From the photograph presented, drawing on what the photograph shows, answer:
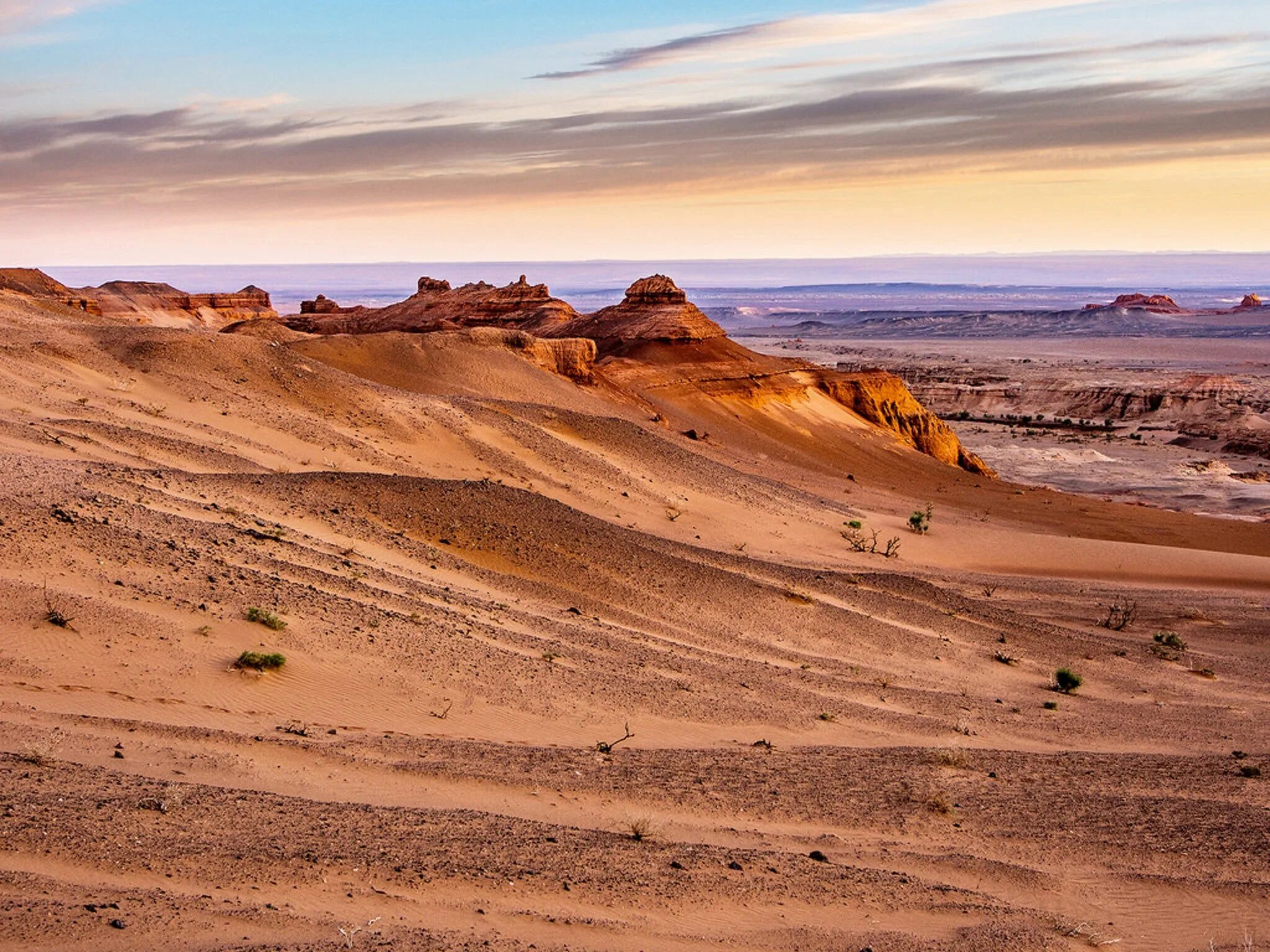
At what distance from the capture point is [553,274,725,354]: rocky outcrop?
180 feet

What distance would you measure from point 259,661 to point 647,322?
4591 cm

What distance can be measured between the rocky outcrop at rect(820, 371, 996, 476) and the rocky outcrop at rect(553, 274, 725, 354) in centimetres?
647

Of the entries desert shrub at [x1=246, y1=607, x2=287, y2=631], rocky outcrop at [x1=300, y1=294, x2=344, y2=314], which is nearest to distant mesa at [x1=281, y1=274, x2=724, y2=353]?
rocky outcrop at [x1=300, y1=294, x2=344, y2=314]

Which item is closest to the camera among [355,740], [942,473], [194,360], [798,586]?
[355,740]

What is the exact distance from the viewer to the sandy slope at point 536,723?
7281mm

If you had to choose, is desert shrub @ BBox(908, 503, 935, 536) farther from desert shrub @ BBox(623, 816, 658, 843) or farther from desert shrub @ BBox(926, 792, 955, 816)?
desert shrub @ BBox(623, 816, 658, 843)

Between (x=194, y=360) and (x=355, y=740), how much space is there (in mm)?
21191

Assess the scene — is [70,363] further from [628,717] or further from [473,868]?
[473,868]

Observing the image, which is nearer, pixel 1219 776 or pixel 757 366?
pixel 1219 776

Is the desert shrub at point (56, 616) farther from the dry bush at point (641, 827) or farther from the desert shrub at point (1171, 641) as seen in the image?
the desert shrub at point (1171, 641)

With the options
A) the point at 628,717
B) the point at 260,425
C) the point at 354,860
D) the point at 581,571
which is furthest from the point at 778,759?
the point at 260,425

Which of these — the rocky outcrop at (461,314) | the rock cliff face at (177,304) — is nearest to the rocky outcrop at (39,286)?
the rock cliff face at (177,304)

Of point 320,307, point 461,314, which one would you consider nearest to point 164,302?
point 320,307

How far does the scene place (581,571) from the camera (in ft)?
58.4
